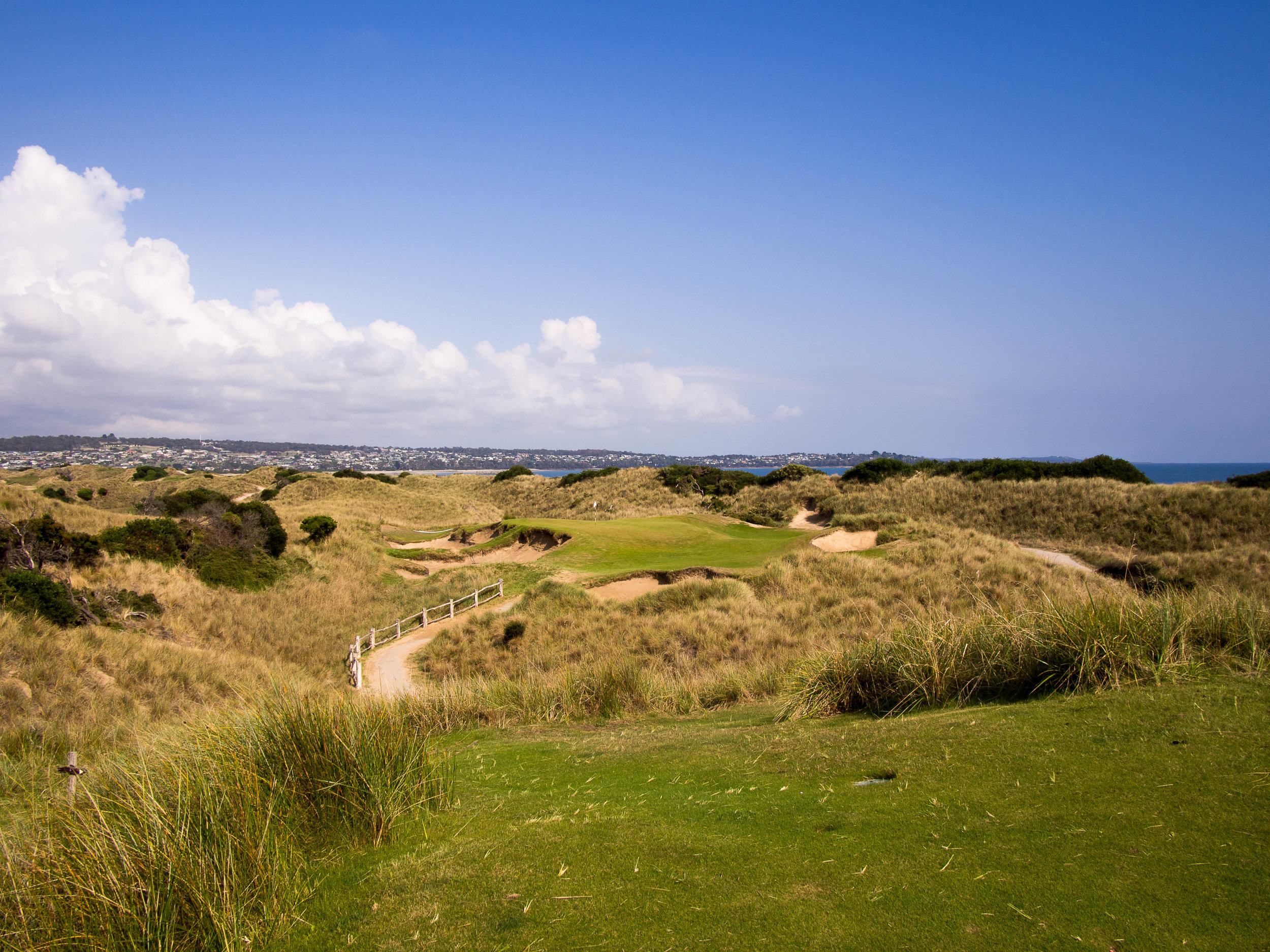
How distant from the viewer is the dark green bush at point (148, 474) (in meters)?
63.0

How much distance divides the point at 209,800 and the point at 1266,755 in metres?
6.81

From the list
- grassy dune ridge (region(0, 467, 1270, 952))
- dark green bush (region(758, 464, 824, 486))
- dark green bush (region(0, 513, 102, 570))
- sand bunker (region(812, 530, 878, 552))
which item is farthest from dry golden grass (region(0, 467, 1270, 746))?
dark green bush (region(758, 464, 824, 486))

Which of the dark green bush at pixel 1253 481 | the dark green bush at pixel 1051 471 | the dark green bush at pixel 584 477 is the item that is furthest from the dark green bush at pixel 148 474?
the dark green bush at pixel 1253 481

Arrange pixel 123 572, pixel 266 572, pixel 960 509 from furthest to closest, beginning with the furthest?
pixel 960 509 < pixel 266 572 < pixel 123 572

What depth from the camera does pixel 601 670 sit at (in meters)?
12.1

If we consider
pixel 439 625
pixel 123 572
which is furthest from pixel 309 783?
pixel 123 572

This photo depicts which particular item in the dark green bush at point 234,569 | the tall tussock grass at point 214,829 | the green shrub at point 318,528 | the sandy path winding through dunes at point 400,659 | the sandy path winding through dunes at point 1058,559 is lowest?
the sandy path winding through dunes at point 400,659

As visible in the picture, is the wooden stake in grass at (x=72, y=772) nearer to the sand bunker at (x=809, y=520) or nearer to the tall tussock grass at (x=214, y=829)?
the tall tussock grass at (x=214, y=829)

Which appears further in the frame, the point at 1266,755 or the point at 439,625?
the point at 439,625

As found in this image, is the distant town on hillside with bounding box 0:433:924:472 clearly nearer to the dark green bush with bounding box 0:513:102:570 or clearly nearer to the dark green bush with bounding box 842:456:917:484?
the dark green bush with bounding box 842:456:917:484

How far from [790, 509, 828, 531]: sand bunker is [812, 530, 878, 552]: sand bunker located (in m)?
10.3

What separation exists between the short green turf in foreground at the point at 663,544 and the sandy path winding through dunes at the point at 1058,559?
9.61m

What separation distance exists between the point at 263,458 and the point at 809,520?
5355 inches

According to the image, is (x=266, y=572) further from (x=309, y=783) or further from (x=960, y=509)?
(x=960, y=509)
